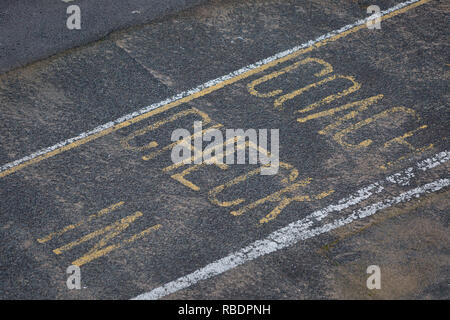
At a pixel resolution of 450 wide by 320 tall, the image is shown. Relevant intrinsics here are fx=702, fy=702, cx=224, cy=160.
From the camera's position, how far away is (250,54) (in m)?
9.95

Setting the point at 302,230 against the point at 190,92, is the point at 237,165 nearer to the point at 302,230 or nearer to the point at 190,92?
the point at 302,230

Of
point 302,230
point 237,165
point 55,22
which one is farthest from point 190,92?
point 55,22

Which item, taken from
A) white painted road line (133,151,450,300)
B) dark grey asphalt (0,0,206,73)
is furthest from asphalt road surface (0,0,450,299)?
dark grey asphalt (0,0,206,73)

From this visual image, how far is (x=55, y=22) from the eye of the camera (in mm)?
11000

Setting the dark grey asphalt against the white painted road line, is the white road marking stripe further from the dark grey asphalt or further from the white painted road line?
the white painted road line

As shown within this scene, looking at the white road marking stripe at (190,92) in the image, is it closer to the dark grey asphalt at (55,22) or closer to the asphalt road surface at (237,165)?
the asphalt road surface at (237,165)

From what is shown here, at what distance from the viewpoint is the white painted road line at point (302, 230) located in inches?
263

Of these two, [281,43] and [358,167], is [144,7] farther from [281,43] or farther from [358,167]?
[358,167]

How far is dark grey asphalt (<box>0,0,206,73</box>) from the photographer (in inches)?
409

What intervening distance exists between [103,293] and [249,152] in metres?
2.54

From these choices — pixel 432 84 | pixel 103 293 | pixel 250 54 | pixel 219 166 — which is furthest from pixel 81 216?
pixel 432 84

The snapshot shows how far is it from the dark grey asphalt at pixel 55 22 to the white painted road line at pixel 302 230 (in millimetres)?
4921

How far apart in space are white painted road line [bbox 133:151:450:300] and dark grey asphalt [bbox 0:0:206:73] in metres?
4.92

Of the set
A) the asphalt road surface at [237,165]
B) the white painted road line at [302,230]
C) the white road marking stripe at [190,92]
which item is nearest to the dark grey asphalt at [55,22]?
the asphalt road surface at [237,165]
